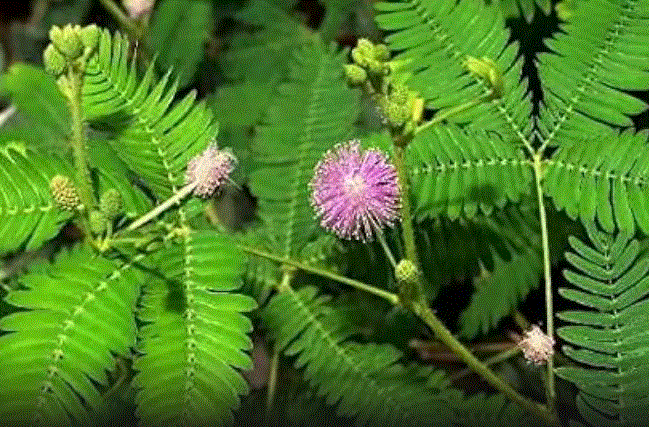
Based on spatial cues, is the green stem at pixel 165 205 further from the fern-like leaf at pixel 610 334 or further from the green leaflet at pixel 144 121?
the fern-like leaf at pixel 610 334

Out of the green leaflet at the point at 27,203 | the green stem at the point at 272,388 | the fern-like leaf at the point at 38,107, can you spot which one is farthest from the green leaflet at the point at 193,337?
the fern-like leaf at the point at 38,107

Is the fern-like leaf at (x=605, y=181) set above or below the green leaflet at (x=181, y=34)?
above

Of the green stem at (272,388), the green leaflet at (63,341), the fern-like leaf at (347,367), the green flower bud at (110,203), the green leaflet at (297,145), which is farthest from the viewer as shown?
the green stem at (272,388)

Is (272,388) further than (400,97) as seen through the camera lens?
Yes

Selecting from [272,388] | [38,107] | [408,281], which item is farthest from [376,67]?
[38,107]

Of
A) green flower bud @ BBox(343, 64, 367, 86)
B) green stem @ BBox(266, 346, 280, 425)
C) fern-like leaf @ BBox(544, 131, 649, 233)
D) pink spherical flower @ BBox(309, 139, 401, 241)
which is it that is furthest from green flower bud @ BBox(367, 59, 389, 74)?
green stem @ BBox(266, 346, 280, 425)

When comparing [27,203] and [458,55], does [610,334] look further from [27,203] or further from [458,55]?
[27,203]

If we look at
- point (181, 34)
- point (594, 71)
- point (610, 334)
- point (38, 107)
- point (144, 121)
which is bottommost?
point (38, 107)
